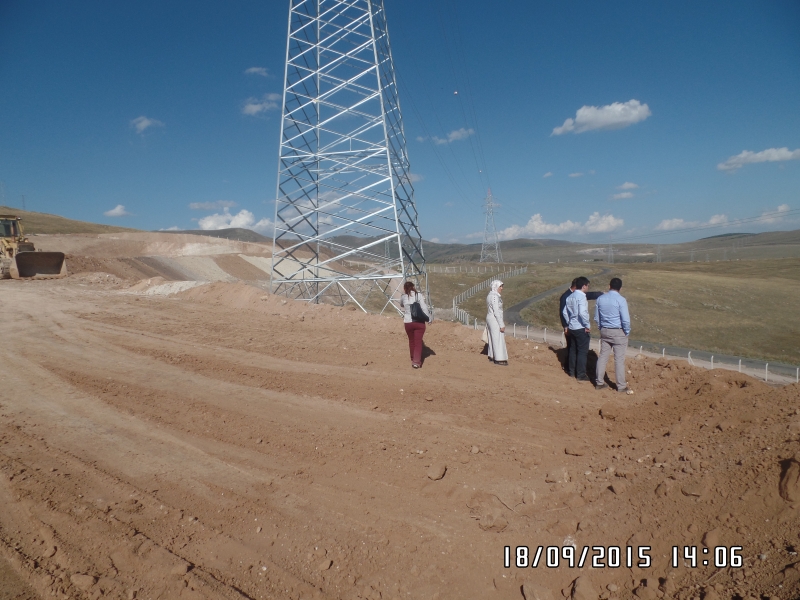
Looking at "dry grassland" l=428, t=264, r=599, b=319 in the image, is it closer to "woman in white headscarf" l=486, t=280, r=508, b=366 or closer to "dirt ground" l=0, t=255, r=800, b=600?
"woman in white headscarf" l=486, t=280, r=508, b=366

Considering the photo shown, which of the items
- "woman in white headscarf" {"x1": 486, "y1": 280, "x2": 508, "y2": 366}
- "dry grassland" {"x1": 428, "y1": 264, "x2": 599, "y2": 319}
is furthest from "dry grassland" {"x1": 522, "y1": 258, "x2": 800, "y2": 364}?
"woman in white headscarf" {"x1": 486, "y1": 280, "x2": 508, "y2": 366}

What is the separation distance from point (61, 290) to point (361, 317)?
43.8 ft

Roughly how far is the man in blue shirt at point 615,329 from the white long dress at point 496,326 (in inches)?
71.2

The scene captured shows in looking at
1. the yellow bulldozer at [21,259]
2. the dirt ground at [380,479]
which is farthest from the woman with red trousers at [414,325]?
the yellow bulldozer at [21,259]

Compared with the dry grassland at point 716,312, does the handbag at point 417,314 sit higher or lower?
higher

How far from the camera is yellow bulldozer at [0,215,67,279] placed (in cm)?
2341

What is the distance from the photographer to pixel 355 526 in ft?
12.4

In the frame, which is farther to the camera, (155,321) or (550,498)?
(155,321)

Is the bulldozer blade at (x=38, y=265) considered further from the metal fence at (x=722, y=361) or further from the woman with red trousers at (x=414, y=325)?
the woman with red trousers at (x=414, y=325)

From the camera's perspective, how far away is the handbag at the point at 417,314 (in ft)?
26.2

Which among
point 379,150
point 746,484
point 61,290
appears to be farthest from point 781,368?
point 61,290

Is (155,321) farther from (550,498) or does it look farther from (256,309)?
(550,498)

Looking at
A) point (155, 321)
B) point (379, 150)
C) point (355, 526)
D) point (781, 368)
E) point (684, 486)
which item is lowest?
point (781, 368)

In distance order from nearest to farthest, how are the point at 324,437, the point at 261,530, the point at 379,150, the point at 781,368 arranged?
the point at 261,530 < the point at 324,437 < the point at 379,150 < the point at 781,368
